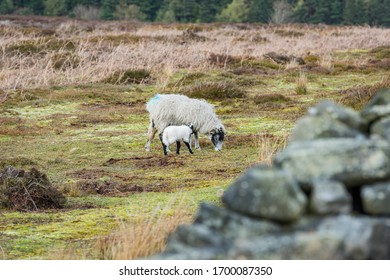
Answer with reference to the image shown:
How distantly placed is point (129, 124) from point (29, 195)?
34.6ft

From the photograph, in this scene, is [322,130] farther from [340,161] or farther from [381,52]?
[381,52]

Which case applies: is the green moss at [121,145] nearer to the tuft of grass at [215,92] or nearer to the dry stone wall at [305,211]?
the tuft of grass at [215,92]

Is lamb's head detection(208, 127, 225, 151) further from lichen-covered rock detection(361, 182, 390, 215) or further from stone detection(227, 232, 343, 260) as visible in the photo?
stone detection(227, 232, 343, 260)

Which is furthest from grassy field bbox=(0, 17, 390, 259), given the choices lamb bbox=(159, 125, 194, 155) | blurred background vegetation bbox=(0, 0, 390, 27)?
blurred background vegetation bbox=(0, 0, 390, 27)

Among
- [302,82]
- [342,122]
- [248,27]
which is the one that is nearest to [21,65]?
[302,82]

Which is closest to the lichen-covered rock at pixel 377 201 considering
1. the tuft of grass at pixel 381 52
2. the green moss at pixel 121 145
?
the green moss at pixel 121 145

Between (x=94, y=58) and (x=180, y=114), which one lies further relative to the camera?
(x=94, y=58)

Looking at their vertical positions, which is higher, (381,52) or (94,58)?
(94,58)

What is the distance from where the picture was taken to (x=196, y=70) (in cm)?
3234

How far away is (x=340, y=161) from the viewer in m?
4.36

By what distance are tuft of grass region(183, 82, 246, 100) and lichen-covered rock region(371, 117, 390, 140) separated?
2082 centimetres

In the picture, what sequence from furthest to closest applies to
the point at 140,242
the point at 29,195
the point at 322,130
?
the point at 29,195 → the point at 140,242 → the point at 322,130

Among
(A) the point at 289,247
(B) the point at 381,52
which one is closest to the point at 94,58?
(B) the point at 381,52

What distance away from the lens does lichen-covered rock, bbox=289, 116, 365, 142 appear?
4.69 m
